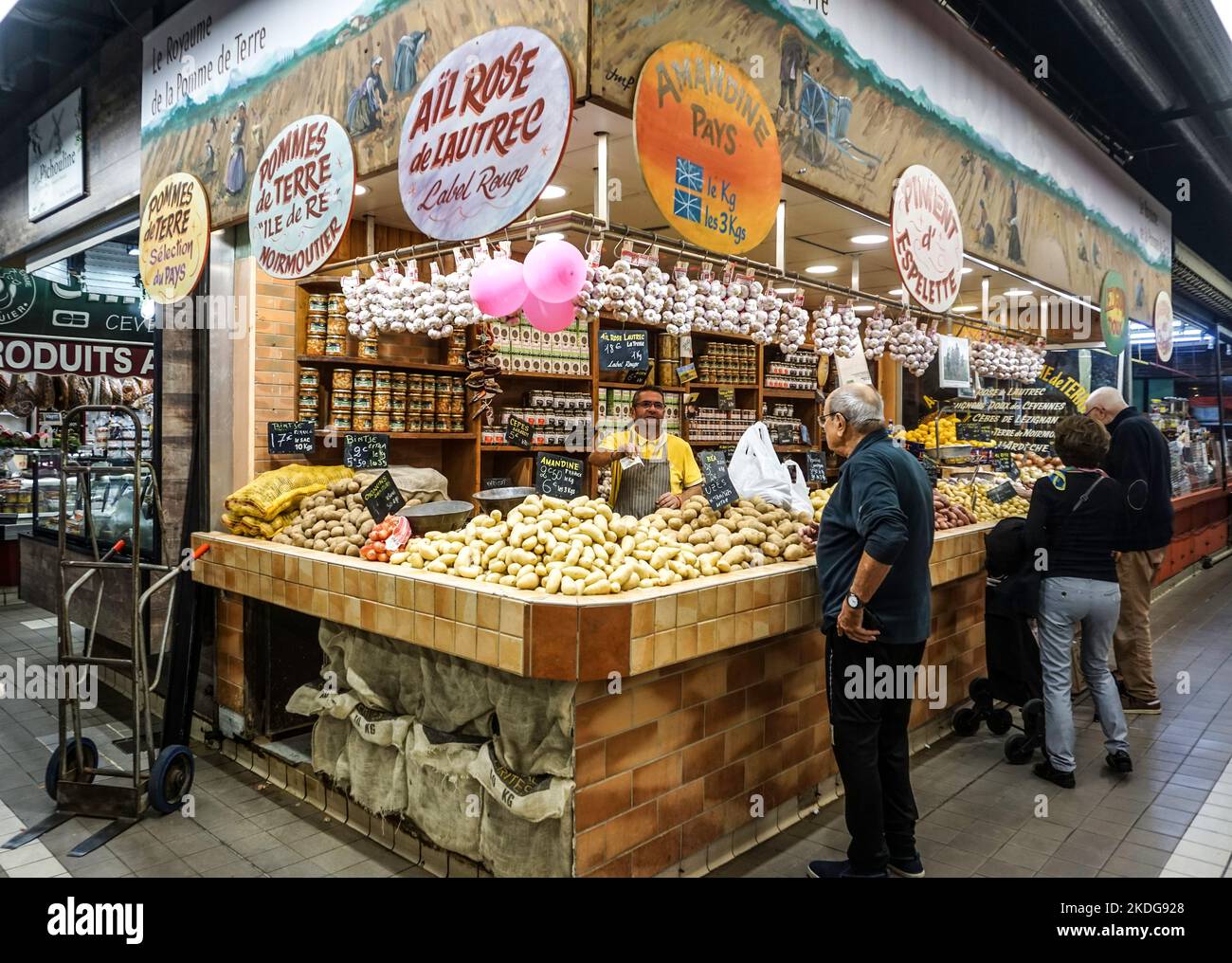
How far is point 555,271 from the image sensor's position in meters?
3.53

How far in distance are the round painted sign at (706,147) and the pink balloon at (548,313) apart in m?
0.75

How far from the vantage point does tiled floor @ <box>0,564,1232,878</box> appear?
134 inches

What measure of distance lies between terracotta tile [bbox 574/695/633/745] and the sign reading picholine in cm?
670

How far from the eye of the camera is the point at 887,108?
17.5 ft

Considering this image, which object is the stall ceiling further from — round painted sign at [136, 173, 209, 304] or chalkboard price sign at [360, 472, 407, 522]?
chalkboard price sign at [360, 472, 407, 522]

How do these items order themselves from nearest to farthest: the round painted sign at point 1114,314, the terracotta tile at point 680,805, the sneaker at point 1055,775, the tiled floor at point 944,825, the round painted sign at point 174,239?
the terracotta tile at point 680,805 → the tiled floor at point 944,825 → the sneaker at point 1055,775 → the round painted sign at point 174,239 → the round painted sign at point 1114,314

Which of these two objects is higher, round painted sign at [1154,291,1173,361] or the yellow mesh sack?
round painted sign at [1154,291,1173,361]

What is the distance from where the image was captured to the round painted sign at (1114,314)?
9.03 m

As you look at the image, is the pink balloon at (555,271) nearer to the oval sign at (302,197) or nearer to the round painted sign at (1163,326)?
the oval sign at (302,197)

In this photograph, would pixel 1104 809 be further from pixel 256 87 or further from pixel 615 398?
pixel 256 87

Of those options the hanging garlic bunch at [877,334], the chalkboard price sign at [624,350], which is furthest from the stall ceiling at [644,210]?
the chalkboard price sign at [624,350]

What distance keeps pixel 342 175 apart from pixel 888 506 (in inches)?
112

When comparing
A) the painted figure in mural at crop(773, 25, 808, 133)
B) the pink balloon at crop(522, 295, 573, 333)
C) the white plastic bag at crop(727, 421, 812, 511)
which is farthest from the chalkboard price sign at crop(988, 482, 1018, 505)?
the pink balloon at crop(522, 295, 573, 333)

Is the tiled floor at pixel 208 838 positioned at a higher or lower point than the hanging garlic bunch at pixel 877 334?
lower
